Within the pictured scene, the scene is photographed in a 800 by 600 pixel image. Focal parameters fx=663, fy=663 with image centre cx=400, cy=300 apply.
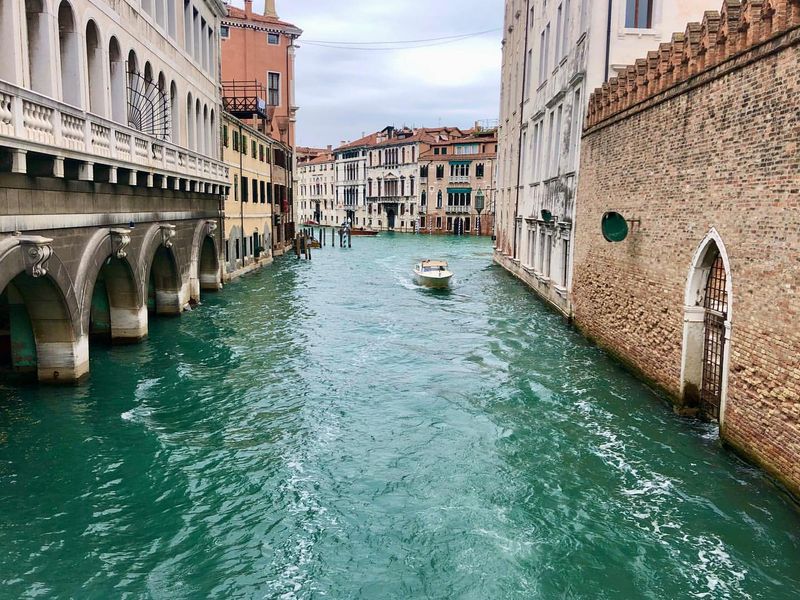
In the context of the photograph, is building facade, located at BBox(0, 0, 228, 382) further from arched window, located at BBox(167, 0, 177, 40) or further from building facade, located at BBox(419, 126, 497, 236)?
building facade, located at BBox(419, 126, 497, 236)

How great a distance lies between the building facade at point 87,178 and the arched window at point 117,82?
24 millimetres

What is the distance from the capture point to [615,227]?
14422 millimetres

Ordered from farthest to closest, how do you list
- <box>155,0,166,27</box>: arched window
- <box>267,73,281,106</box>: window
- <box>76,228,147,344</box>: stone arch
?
<box>267,73,281,106</box>: window, <box>155,0,166,27</box>: arched window, <box>76,228,147,344</box>: stone arch

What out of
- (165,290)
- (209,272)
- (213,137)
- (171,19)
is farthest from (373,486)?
(213,137)

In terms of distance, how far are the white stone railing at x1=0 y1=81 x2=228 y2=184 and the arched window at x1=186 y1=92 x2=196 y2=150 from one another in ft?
18.8

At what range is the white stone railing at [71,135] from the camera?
8930 mm

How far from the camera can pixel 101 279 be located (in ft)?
53.8

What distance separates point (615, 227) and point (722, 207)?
4.22m

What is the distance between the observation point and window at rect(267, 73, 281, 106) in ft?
149

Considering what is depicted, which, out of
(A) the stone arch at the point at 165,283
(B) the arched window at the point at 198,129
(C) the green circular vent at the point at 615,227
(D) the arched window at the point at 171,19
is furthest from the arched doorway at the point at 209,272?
(C) the green circular vent at the point at 615,227

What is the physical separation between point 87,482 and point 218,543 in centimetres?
255

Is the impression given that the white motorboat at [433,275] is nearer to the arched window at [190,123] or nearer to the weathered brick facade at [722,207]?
the arched window at [190,123]

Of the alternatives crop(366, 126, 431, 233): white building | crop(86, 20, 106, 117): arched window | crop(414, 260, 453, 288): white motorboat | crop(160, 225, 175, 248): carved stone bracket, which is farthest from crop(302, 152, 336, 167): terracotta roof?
crop(86, 20, 106, 117): arched window

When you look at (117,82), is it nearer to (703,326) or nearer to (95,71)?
(95,71)
